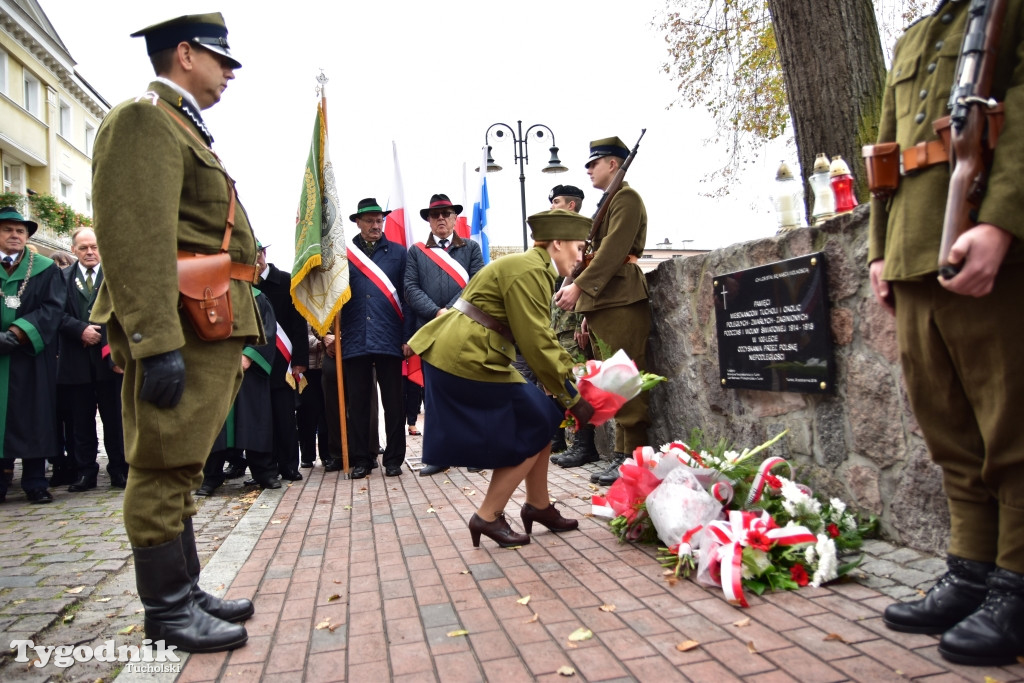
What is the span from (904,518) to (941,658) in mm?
1051

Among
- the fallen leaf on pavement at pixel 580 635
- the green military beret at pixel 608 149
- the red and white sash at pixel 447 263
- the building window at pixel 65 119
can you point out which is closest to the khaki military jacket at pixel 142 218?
the fallen leaf on pavement at pixel 580 635

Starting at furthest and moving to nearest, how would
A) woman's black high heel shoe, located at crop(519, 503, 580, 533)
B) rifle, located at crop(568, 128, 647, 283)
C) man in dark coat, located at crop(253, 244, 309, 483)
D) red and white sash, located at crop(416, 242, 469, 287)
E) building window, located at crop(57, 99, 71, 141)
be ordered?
building window, located at crop(57, 99, 71, 141)
red and white sash, located at crop(416, 242, 469, 287)
man in dark coat, located at crop(253, 244, 309, 483)
rifle, located at crop(568, 128, 647, 283)
woman's black high heel shoe, located at crop(519, 503, 580, 533)

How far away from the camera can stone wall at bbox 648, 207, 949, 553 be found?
3.29 metres

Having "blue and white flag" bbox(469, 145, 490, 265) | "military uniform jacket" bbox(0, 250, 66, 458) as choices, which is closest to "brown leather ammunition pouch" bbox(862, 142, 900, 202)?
"military uniform jacket" bbox(0, 250, 66, 458)

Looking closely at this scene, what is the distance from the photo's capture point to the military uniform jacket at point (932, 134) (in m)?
2.17

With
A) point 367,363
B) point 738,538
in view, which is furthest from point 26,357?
point 738,538

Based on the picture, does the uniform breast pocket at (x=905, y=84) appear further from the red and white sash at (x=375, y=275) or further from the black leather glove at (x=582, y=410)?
the red and white sash at (x=375, y=275)

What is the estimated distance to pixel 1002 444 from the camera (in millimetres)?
2291

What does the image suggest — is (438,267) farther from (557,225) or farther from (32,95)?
(32,95)

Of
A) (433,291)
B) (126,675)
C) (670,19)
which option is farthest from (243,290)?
(670,19)

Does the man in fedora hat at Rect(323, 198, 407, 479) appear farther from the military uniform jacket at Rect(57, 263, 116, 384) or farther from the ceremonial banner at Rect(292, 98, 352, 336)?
the military uniform jacket at Rect(57, 263, 116, 384)

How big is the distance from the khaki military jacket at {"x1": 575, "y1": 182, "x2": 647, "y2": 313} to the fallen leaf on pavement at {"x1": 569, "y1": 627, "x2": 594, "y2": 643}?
9.38 feet

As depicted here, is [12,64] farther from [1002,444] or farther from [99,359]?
[1002,444]

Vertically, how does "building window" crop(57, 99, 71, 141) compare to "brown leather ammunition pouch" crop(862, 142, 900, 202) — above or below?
above
